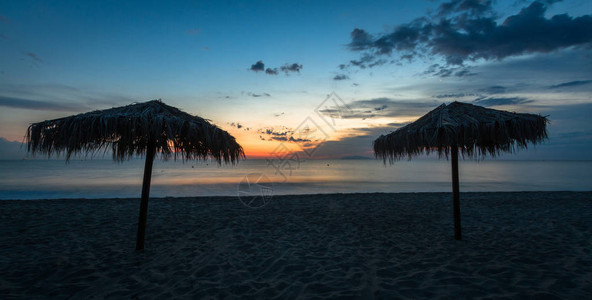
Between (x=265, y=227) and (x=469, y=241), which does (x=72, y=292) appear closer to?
(x=265, y=227)

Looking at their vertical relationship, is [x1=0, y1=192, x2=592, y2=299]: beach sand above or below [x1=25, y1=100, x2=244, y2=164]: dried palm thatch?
below

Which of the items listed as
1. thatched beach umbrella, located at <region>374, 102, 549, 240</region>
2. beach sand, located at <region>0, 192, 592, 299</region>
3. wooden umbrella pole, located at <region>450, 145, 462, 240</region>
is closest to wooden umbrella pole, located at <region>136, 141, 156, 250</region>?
beach sand, located at <region>0, 192, 592, 299</region>

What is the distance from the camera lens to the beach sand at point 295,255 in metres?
3.08

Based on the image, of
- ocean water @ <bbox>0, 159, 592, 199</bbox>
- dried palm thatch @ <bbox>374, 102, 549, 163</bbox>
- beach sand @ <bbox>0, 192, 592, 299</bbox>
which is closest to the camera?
beach sand @ <bbox>0, 192, 592, 299</bbox>

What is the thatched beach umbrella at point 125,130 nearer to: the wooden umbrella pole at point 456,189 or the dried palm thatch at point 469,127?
the dried palm thatch at point 469,127

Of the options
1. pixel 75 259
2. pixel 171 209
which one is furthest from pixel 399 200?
pixel 75 259

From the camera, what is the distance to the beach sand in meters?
3.08

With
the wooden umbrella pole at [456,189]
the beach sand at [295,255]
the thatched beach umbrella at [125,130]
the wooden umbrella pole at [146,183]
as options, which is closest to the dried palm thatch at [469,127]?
the wooden umbrella pole at [456,189]

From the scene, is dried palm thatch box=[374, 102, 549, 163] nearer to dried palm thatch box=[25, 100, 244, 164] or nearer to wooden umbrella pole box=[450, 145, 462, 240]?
wooden umbrella pole box=[450, 145, 462, 240]

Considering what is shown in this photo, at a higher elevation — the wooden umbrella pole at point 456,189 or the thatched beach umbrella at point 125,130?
the thatched beach umbrella at point 125,130

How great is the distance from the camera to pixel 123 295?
9.77 feet

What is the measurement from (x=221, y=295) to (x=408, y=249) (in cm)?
313

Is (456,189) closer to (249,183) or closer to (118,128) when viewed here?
(118,128)

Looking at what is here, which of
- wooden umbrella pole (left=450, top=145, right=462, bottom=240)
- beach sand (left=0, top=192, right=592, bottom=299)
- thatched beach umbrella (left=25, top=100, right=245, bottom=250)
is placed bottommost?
beach sand (left=0, top=192, right=592, bottom=299)
